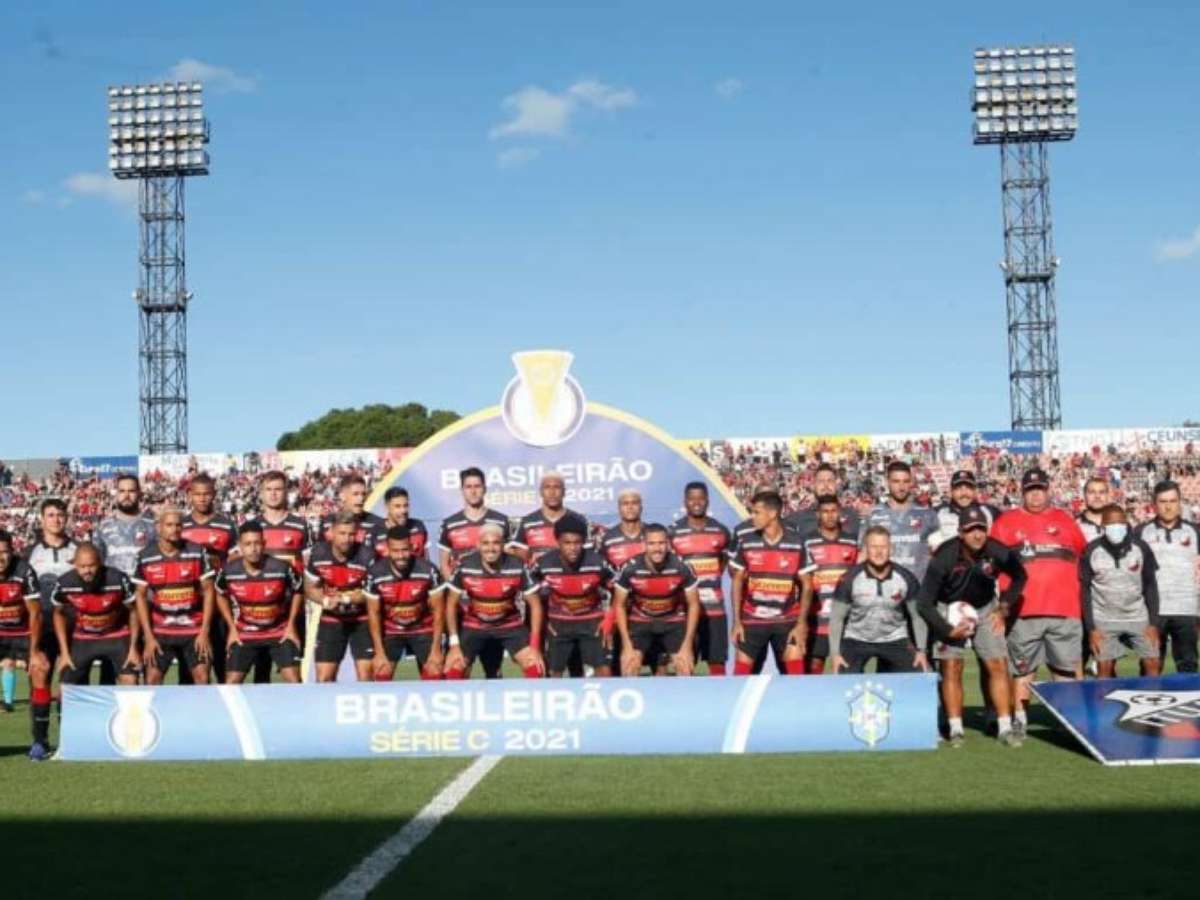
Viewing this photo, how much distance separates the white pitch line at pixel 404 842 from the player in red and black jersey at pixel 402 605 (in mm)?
2403

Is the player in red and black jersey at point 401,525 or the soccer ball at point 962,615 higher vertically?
the player in red and black jersey at point 401,525

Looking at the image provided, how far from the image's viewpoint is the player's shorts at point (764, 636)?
475 inches

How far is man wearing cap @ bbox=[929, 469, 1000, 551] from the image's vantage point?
38.1 feet

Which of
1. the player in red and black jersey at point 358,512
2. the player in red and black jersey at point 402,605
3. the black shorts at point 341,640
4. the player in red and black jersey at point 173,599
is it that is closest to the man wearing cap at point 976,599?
the player in red and black jersey at point 402,605

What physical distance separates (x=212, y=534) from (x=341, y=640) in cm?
164

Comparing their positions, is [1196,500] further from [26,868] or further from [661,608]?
[26,868]

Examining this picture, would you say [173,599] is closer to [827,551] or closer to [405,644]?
[405,644]

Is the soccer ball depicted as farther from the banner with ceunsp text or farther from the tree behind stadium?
the tree behind stadium

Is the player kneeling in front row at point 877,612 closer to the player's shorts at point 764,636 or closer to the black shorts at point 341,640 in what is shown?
the player's shorts at point 764,636

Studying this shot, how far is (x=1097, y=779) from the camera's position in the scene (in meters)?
8.78

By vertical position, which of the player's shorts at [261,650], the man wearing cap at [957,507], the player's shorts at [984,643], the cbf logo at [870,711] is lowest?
the cbf logo at [870,711]

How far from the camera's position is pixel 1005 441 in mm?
35531

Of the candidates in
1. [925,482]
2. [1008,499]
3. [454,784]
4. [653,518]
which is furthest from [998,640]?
[925,482]

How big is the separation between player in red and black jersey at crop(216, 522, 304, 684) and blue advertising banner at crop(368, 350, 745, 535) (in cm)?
608
